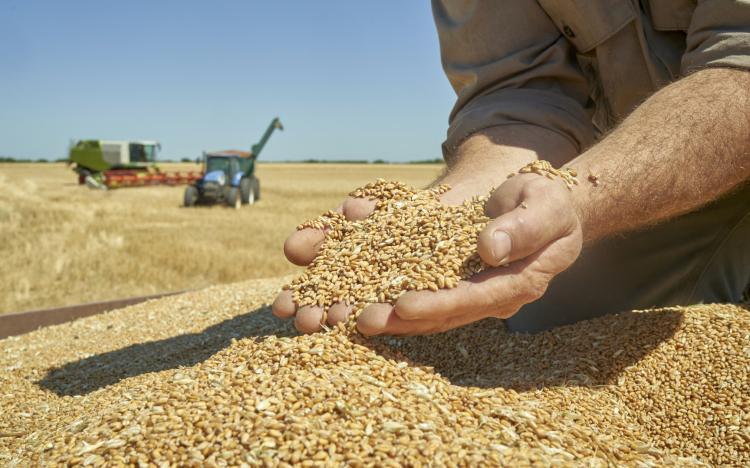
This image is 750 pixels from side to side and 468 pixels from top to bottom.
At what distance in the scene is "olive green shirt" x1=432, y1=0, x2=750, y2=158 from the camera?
222 centimetres

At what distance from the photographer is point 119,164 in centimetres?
2294

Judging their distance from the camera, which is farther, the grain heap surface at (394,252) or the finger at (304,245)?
the finger at (304,245)

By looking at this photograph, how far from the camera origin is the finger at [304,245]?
1.86 metres

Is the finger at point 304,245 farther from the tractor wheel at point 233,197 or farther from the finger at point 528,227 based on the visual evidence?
the tractor wheel at point 233,197

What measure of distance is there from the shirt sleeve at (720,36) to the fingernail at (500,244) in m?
1.10

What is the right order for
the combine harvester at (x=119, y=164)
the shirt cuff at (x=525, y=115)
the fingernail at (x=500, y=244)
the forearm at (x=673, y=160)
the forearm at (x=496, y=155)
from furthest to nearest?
the combine harvester at (x=119, y=164)
the shirt cuff at (x=525, y=115)
the forearm at (x=496, y=155)
the forearm at (x=673, y=160)
the fingernail at (x=500, y=244)

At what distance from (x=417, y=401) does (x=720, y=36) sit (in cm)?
167

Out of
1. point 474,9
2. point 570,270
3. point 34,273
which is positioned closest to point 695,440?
point 570,270

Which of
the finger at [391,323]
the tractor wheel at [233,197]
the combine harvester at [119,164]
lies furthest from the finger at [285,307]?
the combine harvester at [119,164]

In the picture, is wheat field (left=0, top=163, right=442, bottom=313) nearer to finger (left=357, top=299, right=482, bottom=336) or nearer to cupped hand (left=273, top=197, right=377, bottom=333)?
cupped hand (left=273, top=197, right=377, bottom=333)

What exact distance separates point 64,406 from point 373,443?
1.38m

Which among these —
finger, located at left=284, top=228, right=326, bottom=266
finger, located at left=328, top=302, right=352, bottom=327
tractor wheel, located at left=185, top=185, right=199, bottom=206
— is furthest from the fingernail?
tractor wheel, located at left=185, top=185, right=199, bottom=206

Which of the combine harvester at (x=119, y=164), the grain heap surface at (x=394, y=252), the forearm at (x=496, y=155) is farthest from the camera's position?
the combine harvester at (x=119, y=164)

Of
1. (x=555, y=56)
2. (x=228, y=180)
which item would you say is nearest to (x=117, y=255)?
(x=555, y=56)
